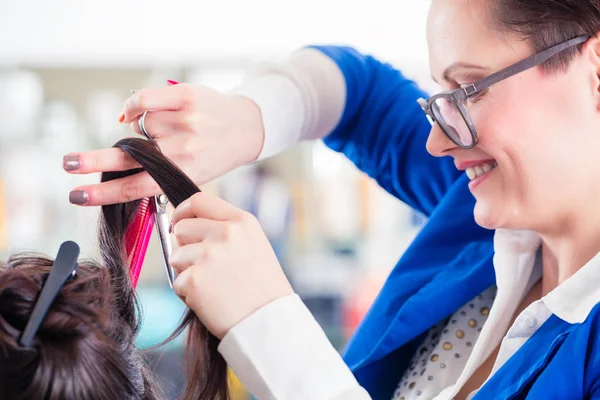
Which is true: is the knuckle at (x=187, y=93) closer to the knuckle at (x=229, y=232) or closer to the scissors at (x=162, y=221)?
the scissors at (x=162, y=221)

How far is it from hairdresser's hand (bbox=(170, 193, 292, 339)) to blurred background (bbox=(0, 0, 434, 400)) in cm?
255

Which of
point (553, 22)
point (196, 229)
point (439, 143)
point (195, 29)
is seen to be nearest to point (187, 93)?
point (196, 229)

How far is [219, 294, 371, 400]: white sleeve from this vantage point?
32.9 inches

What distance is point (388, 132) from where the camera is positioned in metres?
1.44

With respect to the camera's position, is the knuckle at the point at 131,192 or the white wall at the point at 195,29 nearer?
the knuckle at the point at 131,192

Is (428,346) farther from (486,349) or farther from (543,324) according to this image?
(543,324)

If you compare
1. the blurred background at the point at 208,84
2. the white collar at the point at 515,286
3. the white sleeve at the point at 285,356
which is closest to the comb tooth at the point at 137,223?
the white sleeve at the point at 285,356

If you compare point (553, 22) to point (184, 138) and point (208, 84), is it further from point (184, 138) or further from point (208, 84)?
point (208, 84)

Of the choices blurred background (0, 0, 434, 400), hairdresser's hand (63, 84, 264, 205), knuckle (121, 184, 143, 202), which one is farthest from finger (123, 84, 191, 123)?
blurred background (0, 0, 434, 400)

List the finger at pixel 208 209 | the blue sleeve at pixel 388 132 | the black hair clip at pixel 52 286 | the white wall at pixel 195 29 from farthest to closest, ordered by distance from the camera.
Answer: the white wall at pixel 195 29, the blue sleeve at pixel 388 132, the finger at pixel 208 209, the black hair clip at pixel 52 286

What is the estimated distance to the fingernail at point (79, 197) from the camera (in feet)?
3.12

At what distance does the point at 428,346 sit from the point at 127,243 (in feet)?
1.93

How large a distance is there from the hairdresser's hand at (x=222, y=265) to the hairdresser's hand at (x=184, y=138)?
0.46 feet

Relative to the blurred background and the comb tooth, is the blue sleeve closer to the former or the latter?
the comb tooth
